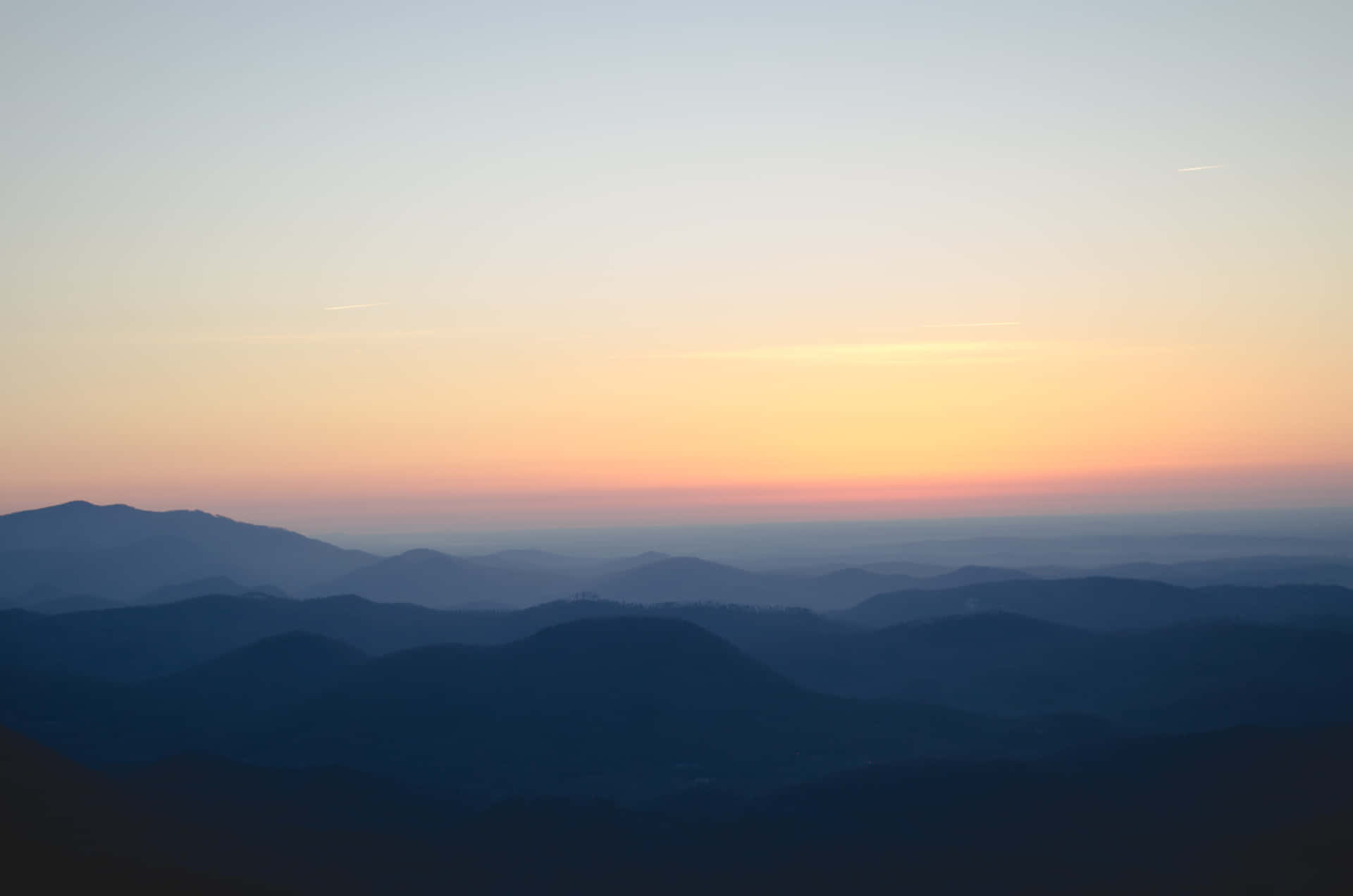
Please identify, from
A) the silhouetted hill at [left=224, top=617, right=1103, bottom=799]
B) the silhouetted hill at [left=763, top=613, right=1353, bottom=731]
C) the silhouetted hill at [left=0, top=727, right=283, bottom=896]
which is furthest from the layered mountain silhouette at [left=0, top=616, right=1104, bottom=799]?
the silhouetted hill at [left=0, top=727, right=283, bottom=896]

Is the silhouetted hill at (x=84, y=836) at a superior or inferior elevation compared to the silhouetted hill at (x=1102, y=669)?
superior

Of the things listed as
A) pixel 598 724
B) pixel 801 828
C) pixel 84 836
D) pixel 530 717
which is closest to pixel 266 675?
pixel 530 717


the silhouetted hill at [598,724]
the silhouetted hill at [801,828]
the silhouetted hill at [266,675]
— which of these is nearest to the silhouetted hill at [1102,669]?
the silhouetted hill at [598,724]

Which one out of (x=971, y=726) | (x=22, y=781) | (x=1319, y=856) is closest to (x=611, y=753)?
(x=971, y=726)

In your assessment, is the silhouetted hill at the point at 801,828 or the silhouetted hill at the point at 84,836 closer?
the silhouetted hill at the point at 84,836

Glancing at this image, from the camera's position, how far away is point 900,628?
19988cm

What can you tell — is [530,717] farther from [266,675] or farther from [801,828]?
[801,828]

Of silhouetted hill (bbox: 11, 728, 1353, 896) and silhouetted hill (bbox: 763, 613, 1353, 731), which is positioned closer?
silhouetted hill (bbox: 11, 728, 1353, 896)

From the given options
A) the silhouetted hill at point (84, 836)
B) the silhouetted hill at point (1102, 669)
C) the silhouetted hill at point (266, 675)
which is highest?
the silhouetted hill at point (84, 836)

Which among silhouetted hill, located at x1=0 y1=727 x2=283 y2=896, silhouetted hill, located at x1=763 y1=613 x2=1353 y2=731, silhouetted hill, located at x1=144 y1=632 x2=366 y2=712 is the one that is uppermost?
silhouetted hill, located at x1=0 y1=727 x2=283 y2=896

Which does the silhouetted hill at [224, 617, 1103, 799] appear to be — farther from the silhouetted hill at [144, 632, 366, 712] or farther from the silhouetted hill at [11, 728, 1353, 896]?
the silhouetted hill at [11, 728, 1353, 896]

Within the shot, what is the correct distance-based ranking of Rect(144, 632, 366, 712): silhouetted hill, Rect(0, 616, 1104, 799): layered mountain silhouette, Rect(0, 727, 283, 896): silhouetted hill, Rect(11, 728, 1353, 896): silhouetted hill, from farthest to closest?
Rect(144, 632, 366, 712): silhouetted hill < Rect(0, 616, 1104, 799): layered mountain silhouette < Rect(11, 728, 1353, 896): silhouetted hill < Rect(0, 727, 283, 896): silhouetted hill

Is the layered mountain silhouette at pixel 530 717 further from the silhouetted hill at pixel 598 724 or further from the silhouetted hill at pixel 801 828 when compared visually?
the silhouetted hill at pixel 801 828

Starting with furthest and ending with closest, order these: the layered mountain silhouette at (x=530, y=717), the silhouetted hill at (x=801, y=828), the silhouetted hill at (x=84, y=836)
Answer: the layered mountain silhouette at (x=530, y=717) → the silhouetted hill at (x=801, y=828) → the silhouetted hill at (x=84, y=836)
